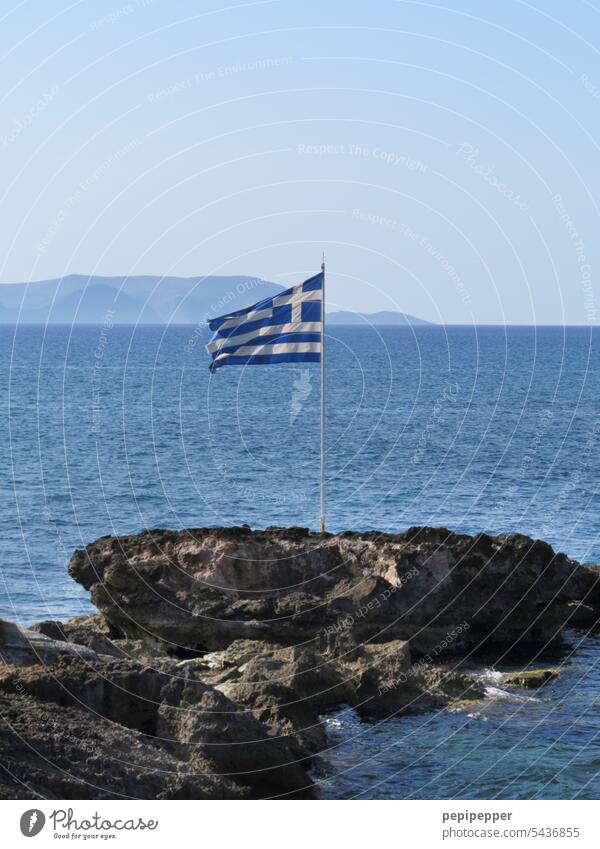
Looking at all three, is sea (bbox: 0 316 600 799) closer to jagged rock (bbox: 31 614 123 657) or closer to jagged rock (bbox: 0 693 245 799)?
jagged rock (bbox: 0 693 245 799)

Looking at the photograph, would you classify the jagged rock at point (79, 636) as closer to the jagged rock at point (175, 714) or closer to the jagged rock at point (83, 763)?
Answer: the jagged rock at point (175, 714)


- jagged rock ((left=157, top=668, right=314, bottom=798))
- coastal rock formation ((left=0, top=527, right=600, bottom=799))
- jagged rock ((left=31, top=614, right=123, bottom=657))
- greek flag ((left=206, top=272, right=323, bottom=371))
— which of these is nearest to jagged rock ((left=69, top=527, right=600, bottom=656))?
coastal rock formation ((left=0, top=527, right=600, bottom=799))

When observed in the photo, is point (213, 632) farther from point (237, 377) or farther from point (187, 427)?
point (237, 377)

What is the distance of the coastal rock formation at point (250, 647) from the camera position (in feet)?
71.9


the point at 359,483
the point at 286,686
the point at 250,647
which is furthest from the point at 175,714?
the point at 359,483

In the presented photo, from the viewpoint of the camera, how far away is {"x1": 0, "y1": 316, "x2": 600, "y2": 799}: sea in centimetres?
2727

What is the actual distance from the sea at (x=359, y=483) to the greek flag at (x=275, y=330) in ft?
32.5

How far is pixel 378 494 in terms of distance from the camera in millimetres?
63781

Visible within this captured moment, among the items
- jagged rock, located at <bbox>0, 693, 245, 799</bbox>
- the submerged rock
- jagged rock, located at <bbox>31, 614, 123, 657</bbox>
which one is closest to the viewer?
jagged rock, located at <bbox>0, 693, 245, 799</bbox>

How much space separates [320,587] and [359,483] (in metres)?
34.0

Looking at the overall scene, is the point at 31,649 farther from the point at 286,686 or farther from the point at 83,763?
the point at 286,686

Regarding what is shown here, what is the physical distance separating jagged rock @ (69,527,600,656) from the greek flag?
5322mm

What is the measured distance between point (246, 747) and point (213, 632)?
1009 centimetres

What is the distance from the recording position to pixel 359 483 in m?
68.1
